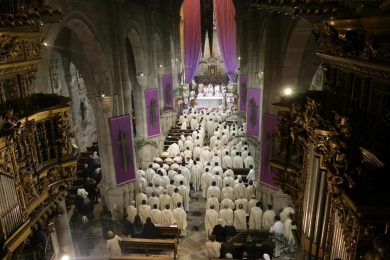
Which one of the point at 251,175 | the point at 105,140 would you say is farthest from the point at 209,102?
the point at 105,140

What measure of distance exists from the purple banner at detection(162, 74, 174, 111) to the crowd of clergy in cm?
299

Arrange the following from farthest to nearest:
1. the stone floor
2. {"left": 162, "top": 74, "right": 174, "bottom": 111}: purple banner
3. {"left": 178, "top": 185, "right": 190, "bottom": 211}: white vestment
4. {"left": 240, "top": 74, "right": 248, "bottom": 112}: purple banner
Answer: {"left": 162, "top": 74, "right": 174, "bottom": 111}: purple banner < {"left": 240, "top": 74, "right": 248, "bottom": 112}: purple banner < {"left": 178, "top": 185, "right": 190, "bottom": 211}: white vestment < the stone floor

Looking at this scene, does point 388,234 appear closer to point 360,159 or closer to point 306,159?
point 360,159

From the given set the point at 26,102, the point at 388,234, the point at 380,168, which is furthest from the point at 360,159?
the point at 26,102

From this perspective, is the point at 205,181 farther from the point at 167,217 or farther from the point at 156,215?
the point at 156,215

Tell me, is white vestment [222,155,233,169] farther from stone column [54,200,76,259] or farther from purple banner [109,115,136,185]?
stone column [54,200,76,259]

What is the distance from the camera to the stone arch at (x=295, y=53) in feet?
39.0

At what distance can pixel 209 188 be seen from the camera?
15.8 metres

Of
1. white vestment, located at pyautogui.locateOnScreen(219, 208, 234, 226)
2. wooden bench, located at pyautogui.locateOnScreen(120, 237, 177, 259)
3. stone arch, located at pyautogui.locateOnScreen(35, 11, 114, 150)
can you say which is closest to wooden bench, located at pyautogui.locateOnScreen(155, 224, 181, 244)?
wooden bench, located at pyautogui.locateOnScreen(120, 237, 177, 259)

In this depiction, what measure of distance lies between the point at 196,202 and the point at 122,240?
17.8 feet

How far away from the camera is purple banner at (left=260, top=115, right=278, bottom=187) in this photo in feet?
45.6

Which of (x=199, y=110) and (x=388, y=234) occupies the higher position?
(x=388, y=234)

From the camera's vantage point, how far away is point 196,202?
56.6 feet

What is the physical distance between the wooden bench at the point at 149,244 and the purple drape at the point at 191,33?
19.4 m
